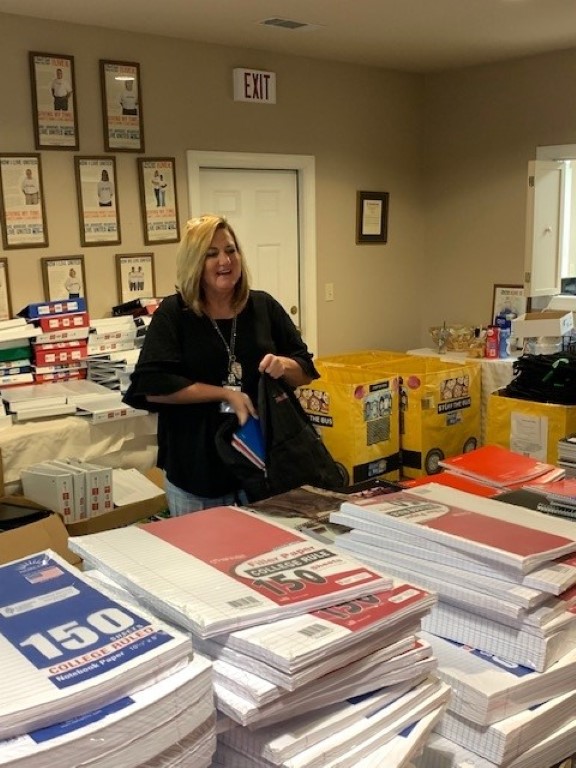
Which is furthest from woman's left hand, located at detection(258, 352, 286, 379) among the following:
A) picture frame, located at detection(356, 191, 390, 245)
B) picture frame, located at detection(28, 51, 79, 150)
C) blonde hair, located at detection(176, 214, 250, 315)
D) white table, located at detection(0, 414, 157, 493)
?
picture frame, located at detection(356, 191, 390, 245)

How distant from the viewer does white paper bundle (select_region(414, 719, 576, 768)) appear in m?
1.04

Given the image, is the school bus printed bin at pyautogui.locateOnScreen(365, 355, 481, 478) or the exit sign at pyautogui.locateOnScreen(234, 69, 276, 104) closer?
the school bus printed bin at pyautogui.locateOnScreen(365, 355, 481, 478)

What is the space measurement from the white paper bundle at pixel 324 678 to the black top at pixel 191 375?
1.31 meters

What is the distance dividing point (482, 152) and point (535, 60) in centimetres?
64

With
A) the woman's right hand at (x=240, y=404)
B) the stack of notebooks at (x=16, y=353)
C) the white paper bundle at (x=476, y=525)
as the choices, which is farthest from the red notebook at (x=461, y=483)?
A: the stack of notebooks at (x=16, y=353)

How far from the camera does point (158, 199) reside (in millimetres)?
4316

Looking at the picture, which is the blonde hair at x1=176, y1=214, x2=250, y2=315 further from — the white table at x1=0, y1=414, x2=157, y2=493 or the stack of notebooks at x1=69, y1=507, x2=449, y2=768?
the white table at x1=0, y1=414, x2=157, y2=493

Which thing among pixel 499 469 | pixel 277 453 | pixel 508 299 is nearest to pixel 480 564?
pixel 499 469

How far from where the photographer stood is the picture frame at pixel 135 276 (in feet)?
13.8

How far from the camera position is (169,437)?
2.30 metres

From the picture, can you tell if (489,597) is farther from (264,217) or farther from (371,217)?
(371,217)

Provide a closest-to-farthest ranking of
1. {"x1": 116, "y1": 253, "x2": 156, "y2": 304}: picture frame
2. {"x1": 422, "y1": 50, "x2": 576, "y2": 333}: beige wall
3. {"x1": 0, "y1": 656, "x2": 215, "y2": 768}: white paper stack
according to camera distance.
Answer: {"x1": 0, "y1": 656, "x2": 215, "y2": 768}: white paper stack
{"x1": 116, "y1": 253, "x2": 156, "y2": 304}: picture frame
{"x1": 422, "y1": 50, "x2": 576, "y2": 333}: beige wall

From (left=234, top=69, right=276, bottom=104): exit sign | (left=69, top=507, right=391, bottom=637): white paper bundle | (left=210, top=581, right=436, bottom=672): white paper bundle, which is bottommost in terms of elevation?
(left=210, top=581, right=436, bottom=672): white paper bundle

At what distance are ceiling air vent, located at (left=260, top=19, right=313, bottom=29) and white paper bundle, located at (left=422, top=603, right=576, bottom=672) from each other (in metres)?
3.52
